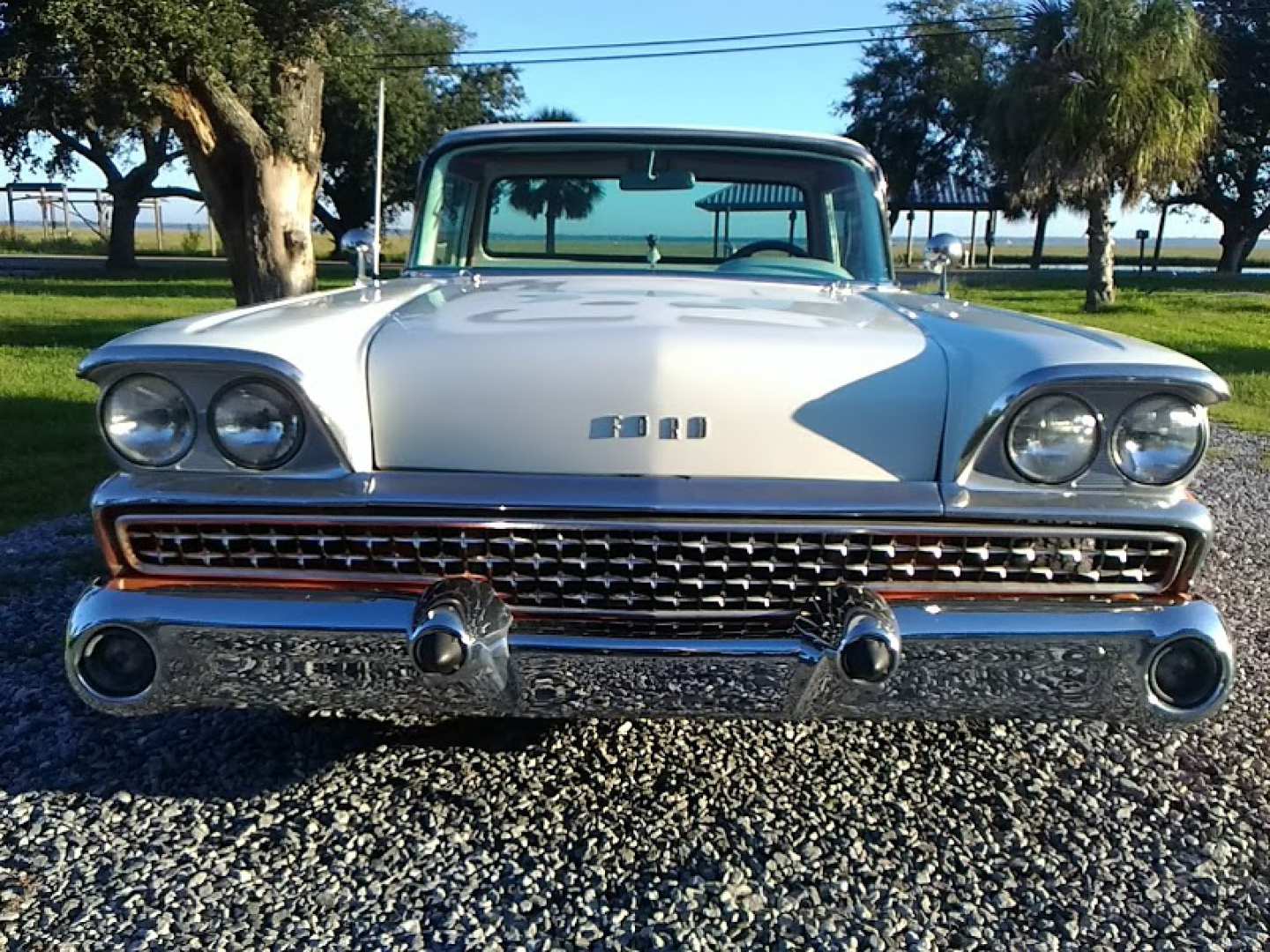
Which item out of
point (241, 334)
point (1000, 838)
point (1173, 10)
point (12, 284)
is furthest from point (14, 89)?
point (1173, 10)

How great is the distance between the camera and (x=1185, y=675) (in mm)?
2027

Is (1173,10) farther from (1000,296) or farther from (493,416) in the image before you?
(493,416)

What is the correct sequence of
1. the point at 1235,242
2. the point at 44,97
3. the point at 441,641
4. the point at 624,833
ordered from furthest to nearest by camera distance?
the point at 1235,242 < the point at 44,97 < the point at 624,833 < the point at 441,641

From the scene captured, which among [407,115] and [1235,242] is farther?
[1235,242]

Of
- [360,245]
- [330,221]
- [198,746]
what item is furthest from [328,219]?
[198,746]

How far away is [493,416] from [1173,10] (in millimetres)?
16699

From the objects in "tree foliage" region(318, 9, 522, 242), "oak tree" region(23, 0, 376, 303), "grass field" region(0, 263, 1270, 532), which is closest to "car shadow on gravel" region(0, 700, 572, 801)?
"grass field" region(0, 263, 1270, 532)

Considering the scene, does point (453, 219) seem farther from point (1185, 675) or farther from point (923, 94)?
point (923, 94)

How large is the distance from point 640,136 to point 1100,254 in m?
15.3

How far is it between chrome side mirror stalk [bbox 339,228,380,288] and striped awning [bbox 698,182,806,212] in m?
1.14

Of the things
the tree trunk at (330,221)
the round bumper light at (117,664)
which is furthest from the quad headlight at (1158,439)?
the tree trunk at (330,221)

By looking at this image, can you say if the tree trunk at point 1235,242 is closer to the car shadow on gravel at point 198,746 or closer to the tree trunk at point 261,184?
the tree trunk at point 261,184

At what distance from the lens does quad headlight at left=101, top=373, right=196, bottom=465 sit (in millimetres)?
2025

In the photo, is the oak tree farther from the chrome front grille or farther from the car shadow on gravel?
the chrome front grille
